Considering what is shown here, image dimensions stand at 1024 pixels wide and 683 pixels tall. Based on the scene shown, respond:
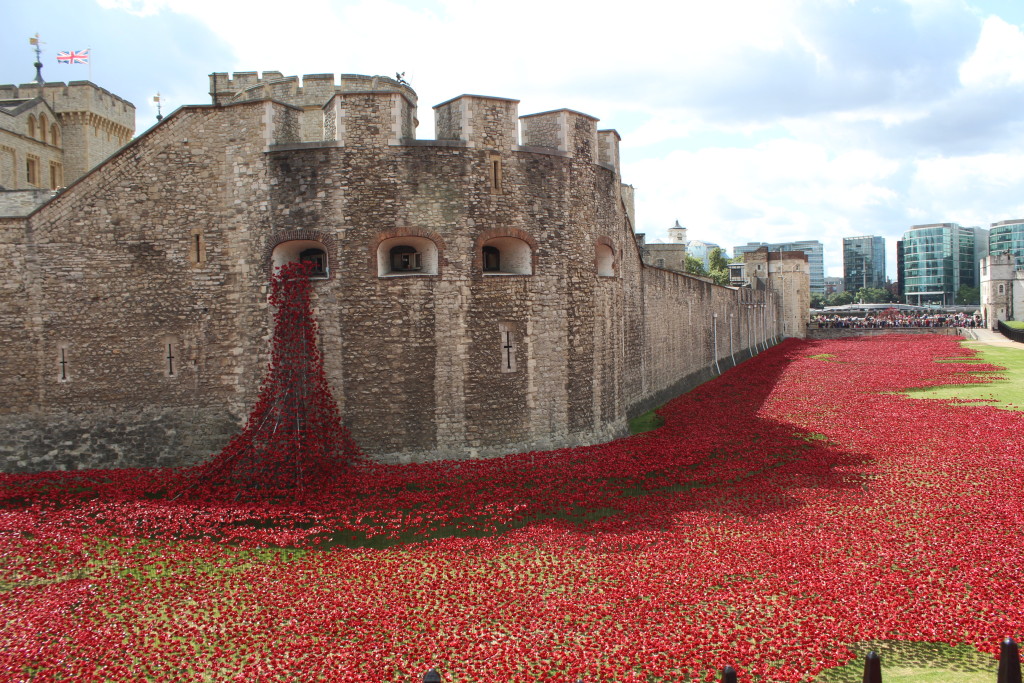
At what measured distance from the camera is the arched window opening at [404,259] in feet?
47.5

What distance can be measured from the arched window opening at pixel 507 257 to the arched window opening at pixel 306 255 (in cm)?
318

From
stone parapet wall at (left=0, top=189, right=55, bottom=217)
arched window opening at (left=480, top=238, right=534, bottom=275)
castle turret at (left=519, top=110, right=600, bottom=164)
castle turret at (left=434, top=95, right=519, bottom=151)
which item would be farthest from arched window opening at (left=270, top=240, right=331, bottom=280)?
stone parapet wall at (left=0, top=189, right=55, bottom=217)

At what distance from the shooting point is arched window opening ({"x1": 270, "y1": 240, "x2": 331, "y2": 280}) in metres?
13.8

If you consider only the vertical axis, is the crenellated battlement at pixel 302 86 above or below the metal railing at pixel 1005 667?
above

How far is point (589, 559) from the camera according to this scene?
29.4 feet

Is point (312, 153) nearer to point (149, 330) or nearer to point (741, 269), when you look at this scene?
point (149, 330)

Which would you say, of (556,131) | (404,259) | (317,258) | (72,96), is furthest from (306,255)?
(72,96)

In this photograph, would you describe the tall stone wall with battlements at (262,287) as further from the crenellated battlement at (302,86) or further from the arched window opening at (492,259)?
the crenellated battlement at (302,86)

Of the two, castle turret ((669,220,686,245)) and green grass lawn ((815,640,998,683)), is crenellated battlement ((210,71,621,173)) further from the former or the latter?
castle turret ((669,220,686,245))

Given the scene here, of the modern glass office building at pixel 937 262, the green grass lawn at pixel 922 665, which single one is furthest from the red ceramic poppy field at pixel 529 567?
the modern glass office building at pixel 937 262

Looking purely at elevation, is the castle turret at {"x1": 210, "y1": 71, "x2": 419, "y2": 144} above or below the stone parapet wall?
above

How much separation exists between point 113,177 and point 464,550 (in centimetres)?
1040

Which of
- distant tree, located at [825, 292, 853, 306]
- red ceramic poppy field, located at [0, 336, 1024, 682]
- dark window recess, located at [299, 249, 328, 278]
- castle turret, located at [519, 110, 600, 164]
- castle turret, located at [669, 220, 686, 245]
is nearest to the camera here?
red ceramic poppy field, located at [0, 336, 1024, 682]

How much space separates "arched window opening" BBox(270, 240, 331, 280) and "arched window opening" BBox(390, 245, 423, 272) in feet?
4.51
